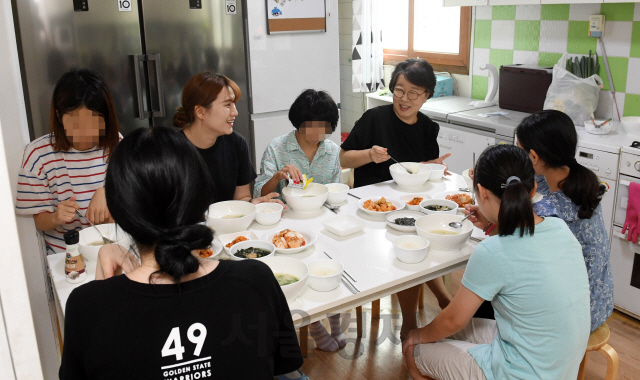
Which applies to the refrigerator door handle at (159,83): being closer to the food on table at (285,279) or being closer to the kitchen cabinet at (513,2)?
the food on table at (285,279)

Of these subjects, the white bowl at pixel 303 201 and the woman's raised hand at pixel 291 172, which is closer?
the white bowl at pixel 303 201

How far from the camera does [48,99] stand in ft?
9.96

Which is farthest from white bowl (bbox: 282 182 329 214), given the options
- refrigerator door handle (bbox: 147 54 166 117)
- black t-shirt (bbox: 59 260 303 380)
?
refrigerator door handle (bbox: 147 54 166 117)

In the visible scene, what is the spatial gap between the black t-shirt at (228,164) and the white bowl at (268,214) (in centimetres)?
37

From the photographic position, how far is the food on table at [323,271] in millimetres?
1737

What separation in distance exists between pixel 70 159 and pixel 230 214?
0.66 m

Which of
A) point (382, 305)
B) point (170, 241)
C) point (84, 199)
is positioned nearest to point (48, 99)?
point (84, 199)

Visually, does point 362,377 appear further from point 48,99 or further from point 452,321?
point 48,99

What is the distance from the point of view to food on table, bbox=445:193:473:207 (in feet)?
7.80

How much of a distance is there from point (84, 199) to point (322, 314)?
1113 mm

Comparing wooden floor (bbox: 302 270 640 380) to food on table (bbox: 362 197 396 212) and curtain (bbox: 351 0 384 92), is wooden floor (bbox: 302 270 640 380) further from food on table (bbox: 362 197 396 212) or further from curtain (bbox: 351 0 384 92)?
curtain (bbox: 351 0 384 92)

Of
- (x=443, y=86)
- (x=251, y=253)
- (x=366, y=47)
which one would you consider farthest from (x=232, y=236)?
(x=366, y=47)

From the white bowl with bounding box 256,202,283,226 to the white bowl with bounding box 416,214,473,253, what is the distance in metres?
0.57

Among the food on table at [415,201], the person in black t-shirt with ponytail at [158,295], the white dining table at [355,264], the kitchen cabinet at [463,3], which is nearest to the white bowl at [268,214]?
the white dining table at [355,264]
